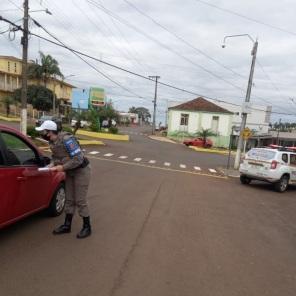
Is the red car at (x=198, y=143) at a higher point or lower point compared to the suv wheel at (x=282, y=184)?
lower

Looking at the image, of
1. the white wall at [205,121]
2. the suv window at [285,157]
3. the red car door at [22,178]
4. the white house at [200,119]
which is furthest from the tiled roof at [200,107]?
the red car door at [22,178]

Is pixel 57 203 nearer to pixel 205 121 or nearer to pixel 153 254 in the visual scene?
pixel 153 254

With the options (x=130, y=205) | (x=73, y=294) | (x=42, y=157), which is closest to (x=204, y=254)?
(x=73, y=294)

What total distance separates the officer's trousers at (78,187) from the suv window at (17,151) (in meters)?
0.68

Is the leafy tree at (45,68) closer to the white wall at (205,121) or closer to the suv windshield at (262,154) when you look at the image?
the white wall at (205,121)

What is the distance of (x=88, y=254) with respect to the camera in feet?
18.6

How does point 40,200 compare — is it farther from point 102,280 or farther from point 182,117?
point 182,117

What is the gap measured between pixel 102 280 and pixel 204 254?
1.92m

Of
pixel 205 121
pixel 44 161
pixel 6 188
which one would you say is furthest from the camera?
pixel 205 121

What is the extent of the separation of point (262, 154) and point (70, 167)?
12.3 meters

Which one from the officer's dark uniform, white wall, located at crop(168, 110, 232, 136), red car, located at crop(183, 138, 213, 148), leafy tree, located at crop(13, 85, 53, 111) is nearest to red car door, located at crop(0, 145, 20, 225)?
the officer's dark uniform

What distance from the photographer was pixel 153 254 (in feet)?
19.4

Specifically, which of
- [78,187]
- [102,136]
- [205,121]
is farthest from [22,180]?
[205,121]

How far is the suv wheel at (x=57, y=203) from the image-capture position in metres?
7.43
